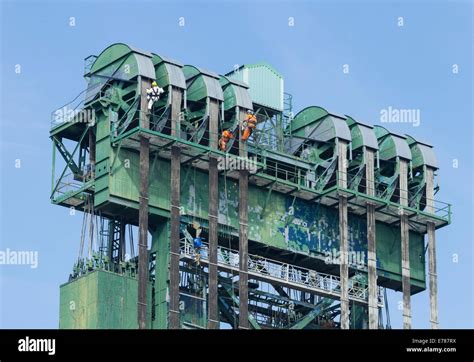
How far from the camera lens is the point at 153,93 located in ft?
265

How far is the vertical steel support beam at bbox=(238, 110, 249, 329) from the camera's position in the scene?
8143cm

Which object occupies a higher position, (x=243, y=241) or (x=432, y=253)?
(x=432, y=253)

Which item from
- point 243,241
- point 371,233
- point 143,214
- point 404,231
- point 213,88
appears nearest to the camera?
point 143,214

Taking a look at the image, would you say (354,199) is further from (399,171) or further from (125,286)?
(125,286)

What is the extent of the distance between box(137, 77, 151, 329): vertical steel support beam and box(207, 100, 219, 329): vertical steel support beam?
394 centimetres

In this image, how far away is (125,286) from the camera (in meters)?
78.8

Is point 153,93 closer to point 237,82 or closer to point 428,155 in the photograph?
point 237,82

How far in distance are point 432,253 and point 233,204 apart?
47.7 ft

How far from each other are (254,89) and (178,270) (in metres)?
16.2
